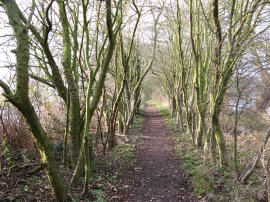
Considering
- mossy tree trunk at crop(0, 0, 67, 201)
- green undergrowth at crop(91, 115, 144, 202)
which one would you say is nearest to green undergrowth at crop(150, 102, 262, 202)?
green undergrowth at crop(91, 115, 144, 202)

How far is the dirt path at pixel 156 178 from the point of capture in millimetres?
6172

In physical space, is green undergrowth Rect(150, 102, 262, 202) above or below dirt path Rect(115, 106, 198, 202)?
above

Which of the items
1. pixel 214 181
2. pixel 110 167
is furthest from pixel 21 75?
pixel 214 181

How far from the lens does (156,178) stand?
24.5 feet

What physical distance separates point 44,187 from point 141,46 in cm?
1518

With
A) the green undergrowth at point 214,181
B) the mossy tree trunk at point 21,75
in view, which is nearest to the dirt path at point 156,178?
the green undergrowth at point 214,181

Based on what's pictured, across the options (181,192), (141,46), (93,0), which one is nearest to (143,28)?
(141,46)

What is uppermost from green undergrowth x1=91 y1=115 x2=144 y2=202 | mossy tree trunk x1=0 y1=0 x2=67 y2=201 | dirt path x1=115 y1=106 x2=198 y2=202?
mossy tree trunk x1=0 y1=0 x2=67 y2=201

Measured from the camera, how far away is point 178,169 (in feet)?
26.5

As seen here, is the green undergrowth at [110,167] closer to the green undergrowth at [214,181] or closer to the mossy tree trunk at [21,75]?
the green undergrowth at [214,181]

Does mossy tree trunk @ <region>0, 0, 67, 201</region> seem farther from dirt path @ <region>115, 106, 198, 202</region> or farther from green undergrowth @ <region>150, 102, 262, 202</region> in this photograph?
green undergrowth @ <region>150, 102, 262, 202</region>

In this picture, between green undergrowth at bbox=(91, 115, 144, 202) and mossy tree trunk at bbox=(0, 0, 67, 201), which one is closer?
mossy tree trunk at bbox=(0, 0, 67, 201)

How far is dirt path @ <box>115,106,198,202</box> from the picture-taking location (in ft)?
20.2

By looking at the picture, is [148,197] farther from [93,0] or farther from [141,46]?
[141,46]
